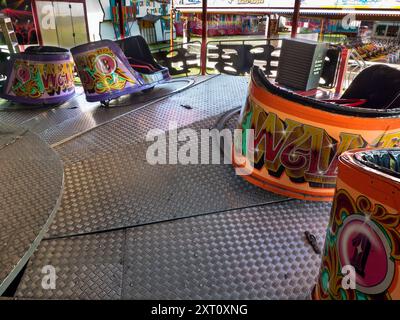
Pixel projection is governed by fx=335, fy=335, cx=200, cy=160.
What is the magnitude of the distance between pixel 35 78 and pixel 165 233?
3300 millimetres

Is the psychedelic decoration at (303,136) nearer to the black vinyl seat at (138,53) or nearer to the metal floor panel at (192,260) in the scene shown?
the metal floor panel at (192,260)

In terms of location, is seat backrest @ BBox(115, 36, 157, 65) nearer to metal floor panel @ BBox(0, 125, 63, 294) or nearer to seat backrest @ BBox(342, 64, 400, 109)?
metal floor panel @ BBox(0, 125, 63, 294)

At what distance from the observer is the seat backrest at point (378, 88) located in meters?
2.32

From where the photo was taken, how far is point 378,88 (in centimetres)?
246

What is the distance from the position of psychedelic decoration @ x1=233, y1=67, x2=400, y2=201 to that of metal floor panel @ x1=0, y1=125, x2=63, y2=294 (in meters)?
1.23

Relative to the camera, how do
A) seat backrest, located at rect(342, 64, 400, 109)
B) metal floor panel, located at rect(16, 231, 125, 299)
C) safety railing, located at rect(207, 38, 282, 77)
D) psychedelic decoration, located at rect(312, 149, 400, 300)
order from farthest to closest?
1. safety railing, located at rect(207, 38, 282, 77)
2. seat backrest, located at rect(342, 64, 400, 109)
3. metal floor panel, located at rect(16, 231, 125, 299)
4. psychedelic decoration, located at rect(312, 149, 400, 300)

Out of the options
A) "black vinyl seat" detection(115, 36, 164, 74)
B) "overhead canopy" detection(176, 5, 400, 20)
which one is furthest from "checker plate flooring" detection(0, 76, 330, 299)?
"overhead canopy" detection(176, 5, 400, 20)

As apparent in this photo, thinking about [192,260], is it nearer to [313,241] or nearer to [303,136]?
[313,241]

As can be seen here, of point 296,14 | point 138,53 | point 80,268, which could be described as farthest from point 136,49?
point 80,268

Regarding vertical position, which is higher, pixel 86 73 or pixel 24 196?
pixel 86 73

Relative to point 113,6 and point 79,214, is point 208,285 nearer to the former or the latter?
point 79,214

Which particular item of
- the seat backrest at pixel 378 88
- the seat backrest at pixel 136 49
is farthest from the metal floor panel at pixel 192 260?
the seat backrest at pixel 136 49

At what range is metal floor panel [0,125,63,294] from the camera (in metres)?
1.46

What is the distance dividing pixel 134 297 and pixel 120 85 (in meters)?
2.68
